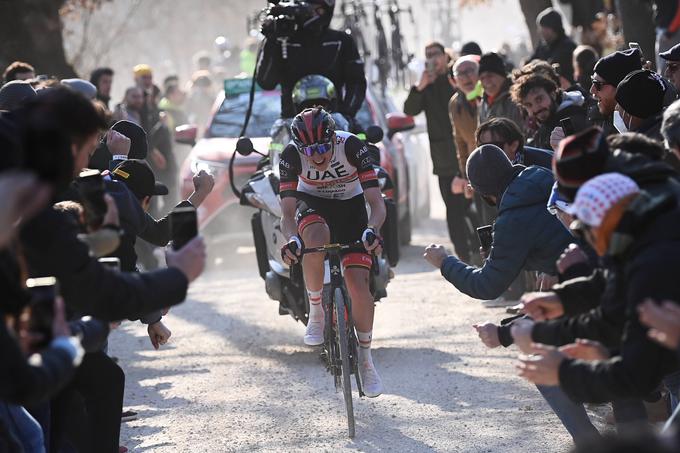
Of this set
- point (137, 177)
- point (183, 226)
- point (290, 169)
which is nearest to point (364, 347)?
point (290, 169)

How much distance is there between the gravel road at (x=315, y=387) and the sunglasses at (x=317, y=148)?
1.58m

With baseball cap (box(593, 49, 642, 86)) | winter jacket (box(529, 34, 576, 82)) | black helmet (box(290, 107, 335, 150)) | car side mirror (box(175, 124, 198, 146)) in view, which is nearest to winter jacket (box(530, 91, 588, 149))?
baseball cap (box(593, 49, 642, 86))

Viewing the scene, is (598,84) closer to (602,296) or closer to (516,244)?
(516,244)

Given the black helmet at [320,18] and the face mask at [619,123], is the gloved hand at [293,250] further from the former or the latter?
the black helmet at [320,18]

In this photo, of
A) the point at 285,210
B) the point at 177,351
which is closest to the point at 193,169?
the point at 177,351

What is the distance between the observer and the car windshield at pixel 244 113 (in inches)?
606

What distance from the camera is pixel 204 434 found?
8.62 meters

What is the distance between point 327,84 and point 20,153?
6384mm

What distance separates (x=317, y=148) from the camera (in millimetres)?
8797

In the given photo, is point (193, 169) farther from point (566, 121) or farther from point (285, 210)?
point (566, 121)

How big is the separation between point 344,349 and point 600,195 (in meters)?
4.02

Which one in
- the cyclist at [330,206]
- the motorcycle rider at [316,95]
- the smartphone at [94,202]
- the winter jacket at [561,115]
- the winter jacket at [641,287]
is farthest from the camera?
the motorcycle rider at [316,95]

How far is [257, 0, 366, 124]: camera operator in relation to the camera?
11.4m

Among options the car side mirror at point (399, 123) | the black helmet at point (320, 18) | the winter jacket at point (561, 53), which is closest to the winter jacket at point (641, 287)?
the black helmet at point (320, 18)
